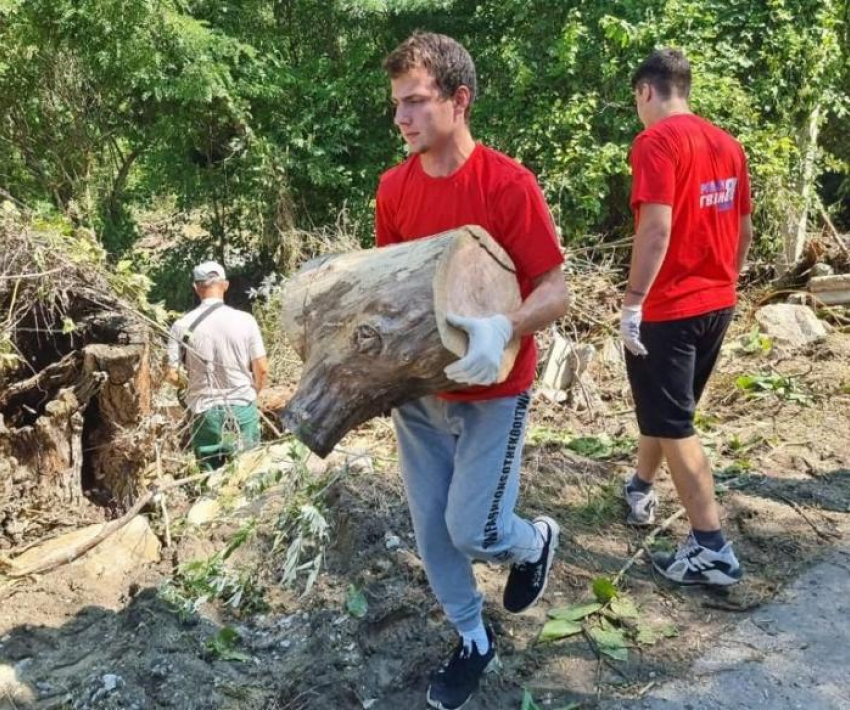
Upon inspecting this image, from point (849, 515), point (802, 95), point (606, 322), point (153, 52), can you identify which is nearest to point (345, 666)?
point (849, 515)

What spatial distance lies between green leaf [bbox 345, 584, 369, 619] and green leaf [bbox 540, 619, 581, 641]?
0.72 metres

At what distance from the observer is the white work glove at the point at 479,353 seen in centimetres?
237

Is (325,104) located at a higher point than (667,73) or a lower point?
lower

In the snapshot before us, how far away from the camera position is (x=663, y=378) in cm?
357

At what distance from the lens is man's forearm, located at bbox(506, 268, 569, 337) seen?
2533mm

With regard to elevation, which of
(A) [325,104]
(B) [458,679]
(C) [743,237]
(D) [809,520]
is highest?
(A) [325,104]

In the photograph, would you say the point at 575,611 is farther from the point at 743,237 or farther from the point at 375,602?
the point at 743,237

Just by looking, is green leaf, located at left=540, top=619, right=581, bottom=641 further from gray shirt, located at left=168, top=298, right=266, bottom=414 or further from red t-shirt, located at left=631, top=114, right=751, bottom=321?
gray shirt, located at left=168, top=298, right=266, bottom=414

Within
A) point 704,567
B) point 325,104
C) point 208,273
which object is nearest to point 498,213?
point 704,567

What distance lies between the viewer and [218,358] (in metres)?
5.84

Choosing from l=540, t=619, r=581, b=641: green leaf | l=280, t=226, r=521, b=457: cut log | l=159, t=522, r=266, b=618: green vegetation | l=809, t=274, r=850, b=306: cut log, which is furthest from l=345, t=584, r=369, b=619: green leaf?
l=809, t=274, r=850, b=306: cut log

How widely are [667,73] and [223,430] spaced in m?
3.59

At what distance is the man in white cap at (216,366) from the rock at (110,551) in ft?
3.63

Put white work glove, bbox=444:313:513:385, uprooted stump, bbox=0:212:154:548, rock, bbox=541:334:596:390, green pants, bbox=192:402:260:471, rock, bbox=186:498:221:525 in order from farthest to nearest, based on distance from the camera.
A: 1. rock, bbox=541:334:596:390
2. green pants, bbox=192:402:260:471
3. uprooted stump, bbox=0:212:154:548
4. rock, bbox=186:498:221:525
5. white work glove, bbox=444:313:513:385
